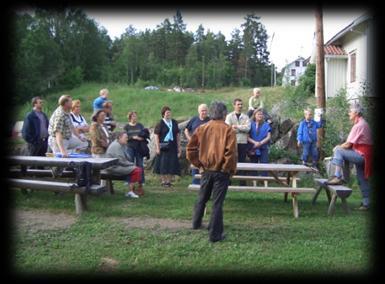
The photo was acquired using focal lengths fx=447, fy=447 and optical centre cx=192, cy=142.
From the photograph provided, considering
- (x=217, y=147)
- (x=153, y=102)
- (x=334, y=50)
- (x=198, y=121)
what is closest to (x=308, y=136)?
(x=198, y=121)

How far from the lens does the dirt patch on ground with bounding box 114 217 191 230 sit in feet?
19.0

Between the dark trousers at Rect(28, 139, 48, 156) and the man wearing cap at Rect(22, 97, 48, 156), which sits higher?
the man wearing cap at Rect(22, 97, 48, 156)

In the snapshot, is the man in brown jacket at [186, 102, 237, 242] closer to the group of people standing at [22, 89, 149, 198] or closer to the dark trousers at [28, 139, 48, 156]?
the group of people standing at [22, 89, 149, 198]

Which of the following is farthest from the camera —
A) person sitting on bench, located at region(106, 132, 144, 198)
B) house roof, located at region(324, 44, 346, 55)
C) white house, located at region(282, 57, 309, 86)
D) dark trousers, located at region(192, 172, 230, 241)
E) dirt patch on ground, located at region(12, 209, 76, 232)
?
white house, located at region(282, 57, 309, 86)

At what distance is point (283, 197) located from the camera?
8.08 meters

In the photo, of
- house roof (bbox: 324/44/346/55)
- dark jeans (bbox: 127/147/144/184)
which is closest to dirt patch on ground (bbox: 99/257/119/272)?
dark jeans (bbox: 127/147/144/184)

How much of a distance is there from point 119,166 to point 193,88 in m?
44.4

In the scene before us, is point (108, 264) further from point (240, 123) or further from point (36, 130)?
point (240, 123)

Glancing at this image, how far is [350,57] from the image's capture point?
2061 cm

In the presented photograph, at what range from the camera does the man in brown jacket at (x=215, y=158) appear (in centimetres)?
521

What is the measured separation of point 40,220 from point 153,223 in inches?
60.0

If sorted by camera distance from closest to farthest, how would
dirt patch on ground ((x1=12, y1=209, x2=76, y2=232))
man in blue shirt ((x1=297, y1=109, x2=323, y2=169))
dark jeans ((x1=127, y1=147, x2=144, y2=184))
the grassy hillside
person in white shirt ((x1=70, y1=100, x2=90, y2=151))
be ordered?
dirt patch on ground ((x1=12, y1=209, x2=76, y2=232)) < person in white shirt ((x1=70, y1=100, x2=90, y2=151)) < dark jeans ((x1=127, y1=147, x2=144, y2=184)) < man in blue shirt ((x1=297, y1=109, x2=323, y2=169)) < the grassy hillside

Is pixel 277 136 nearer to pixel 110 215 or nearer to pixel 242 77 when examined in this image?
pixel 110 215

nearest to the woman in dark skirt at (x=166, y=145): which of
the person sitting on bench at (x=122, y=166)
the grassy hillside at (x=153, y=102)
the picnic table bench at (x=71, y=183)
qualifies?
the person sitting on bench at (x=122, y=166)
